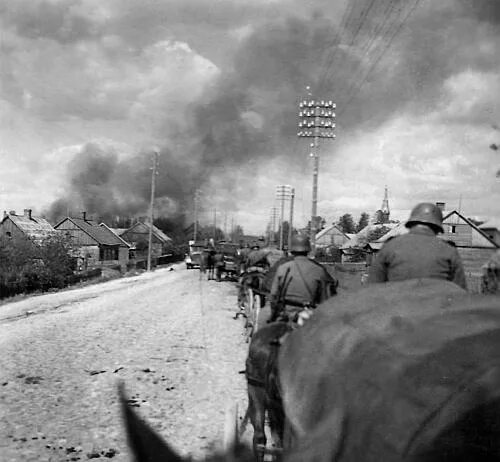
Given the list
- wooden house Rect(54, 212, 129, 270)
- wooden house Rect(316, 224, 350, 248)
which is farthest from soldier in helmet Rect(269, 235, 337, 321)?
A: wooden house Rect(316, 224, 350, 248)

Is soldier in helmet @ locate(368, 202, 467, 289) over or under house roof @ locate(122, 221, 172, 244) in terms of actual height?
over

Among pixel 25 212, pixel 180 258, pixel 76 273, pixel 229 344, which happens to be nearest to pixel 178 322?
pixel 229 344

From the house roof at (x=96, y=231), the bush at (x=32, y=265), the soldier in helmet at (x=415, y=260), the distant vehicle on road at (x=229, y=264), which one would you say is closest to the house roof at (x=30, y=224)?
the house roof at (x=96, y=231)

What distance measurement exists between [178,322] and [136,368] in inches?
221

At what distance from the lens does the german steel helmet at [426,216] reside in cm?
427

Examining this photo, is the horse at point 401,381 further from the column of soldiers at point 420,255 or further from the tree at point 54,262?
the tree at point 54,262

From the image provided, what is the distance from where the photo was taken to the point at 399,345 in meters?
1.85

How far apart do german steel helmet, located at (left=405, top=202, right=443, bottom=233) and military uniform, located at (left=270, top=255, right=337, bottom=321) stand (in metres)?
2.35

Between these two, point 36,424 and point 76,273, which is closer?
point 36,424

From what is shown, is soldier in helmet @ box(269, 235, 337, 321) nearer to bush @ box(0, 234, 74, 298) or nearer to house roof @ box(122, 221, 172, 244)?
bush @ box(0, 234, 74, 298)

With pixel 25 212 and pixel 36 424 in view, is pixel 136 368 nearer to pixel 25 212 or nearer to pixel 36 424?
pixel 36 424

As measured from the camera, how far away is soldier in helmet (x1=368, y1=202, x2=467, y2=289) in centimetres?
381

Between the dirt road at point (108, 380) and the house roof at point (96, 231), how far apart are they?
2289 inches

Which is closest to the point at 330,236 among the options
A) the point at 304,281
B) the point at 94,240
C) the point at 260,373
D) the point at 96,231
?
the point at 96,231
